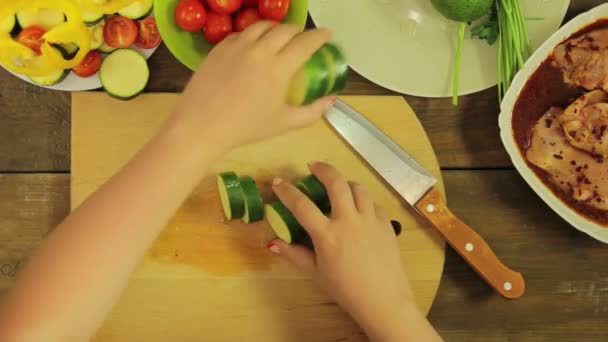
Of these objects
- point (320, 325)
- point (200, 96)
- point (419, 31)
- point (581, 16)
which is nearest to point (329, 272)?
point (320, 325)

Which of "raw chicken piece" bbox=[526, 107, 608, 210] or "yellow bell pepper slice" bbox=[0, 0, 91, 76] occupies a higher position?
"yellow bell pepper slice" bbox=[0, 0, 91, 76]

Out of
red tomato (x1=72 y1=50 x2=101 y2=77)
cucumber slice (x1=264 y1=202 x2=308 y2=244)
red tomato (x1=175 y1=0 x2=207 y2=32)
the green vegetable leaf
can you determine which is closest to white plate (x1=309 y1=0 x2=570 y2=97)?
the green vegetable leaf

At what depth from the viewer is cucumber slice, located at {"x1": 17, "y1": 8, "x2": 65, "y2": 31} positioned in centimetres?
115

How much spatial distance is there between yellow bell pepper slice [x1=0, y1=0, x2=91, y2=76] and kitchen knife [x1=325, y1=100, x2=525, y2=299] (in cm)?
49

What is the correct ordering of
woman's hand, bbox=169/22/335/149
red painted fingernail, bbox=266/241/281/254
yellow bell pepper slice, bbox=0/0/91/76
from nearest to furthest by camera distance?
woman's hand, bbox=169/22/335/149 → yellow bell pepper slice, bbox=0/0/91/76 → red painted fingernail, bbox=266/241/281/254

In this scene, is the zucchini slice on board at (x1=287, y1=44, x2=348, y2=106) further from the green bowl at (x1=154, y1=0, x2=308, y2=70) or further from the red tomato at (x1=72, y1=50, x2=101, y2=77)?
the red tomato at (x1=72, y1=50, x2=101, y2=77)

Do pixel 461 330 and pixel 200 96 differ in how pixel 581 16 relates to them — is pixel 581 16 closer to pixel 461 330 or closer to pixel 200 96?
pixel 461 330

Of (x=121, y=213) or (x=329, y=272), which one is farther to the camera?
(x=329, y=272)

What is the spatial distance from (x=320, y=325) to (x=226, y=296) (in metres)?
0.20

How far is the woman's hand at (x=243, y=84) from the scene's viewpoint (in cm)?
91

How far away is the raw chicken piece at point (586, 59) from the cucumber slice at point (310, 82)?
1.83ft

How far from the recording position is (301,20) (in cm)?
119

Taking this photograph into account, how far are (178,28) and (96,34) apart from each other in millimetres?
159

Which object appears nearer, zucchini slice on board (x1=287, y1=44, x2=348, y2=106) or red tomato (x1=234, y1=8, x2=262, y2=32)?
zucchini slice on board (x1=287, y1=44, x2=348, y2=106)
